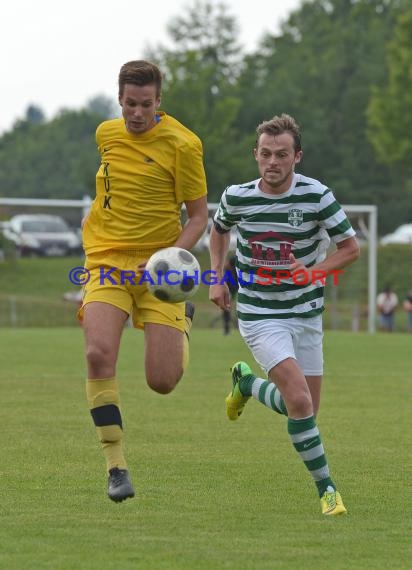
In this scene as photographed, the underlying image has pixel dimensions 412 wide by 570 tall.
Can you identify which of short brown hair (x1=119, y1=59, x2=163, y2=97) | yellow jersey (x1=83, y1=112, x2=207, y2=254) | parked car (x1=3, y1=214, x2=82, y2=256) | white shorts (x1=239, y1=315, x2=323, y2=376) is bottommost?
parked car (x1=3, y1=214, x2=82, y2=256)

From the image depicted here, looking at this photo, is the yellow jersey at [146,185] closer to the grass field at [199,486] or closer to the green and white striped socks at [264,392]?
the green and white striped socks at [264,392]

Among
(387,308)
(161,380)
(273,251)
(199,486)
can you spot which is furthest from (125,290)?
(387,308)

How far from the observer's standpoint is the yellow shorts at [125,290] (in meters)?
7.10

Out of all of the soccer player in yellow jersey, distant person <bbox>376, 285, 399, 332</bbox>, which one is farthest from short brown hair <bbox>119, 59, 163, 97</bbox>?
distant person <bbox>376, 285, 399, 332</bbox>

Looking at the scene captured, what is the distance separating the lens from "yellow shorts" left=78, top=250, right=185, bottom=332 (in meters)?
7.10

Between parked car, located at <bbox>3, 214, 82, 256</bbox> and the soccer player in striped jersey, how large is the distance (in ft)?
79.2

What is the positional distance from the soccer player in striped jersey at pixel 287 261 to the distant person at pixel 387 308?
83.7 ft

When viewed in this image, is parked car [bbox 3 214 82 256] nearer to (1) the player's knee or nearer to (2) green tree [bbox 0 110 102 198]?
(1) the player's knee

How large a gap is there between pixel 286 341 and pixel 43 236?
82.1 ft

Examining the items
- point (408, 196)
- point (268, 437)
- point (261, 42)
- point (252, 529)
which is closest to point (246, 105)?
point (408, 196)

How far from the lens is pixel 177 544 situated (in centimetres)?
588

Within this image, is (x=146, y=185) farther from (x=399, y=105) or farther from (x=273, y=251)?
(x=399, y=105)

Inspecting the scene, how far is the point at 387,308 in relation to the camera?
109 ft

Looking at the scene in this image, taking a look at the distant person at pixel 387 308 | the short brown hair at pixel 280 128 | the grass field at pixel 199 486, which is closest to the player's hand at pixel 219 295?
the short brown hair at pixel 280 128
